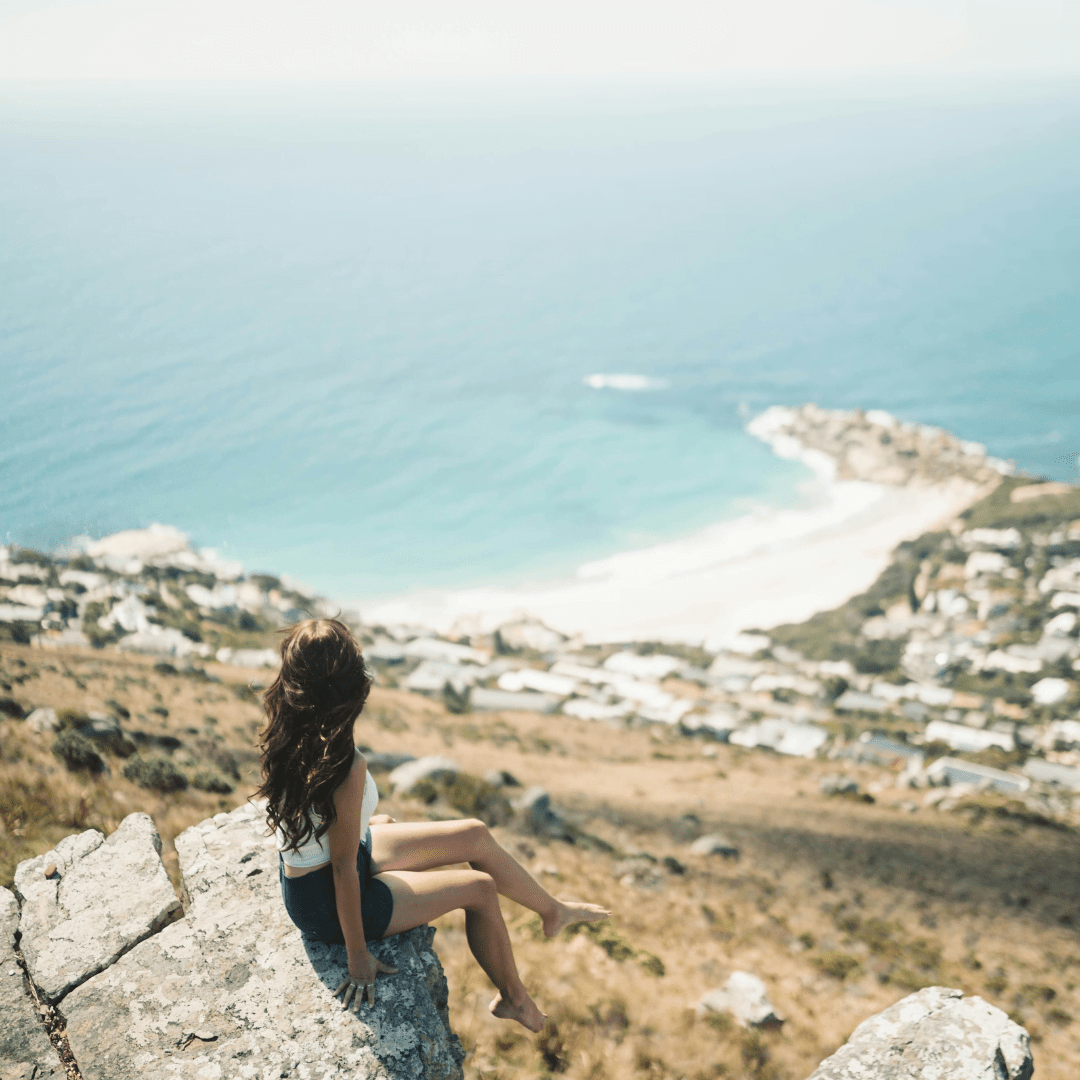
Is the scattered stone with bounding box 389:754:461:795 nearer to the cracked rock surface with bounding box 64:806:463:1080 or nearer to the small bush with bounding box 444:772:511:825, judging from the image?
the small bush with bounding box 444:772:511:825

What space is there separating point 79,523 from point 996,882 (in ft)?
67.0

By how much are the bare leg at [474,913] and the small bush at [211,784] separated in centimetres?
520

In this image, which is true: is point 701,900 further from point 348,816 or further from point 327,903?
point 348,816

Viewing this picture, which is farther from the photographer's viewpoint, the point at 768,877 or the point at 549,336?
the point at 549,336

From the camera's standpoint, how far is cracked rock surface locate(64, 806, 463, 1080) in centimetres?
343

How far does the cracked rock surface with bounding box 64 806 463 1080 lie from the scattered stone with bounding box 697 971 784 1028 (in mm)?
4295

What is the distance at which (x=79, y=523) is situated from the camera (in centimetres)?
1681

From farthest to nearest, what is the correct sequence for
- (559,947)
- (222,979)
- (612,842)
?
(612,842), (559,947), (222,979)

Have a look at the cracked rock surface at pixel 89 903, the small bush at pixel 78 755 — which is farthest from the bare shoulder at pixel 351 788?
the small bush at pixel 78 755

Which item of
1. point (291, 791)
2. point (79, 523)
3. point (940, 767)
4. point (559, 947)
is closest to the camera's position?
point (291, 791)

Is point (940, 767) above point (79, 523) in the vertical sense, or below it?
below

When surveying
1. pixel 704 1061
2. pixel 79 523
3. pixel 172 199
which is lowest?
pixel 704 1061

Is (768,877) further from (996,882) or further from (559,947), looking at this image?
(559,947)

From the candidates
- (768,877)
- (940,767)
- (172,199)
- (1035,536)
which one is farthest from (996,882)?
(172,199)
